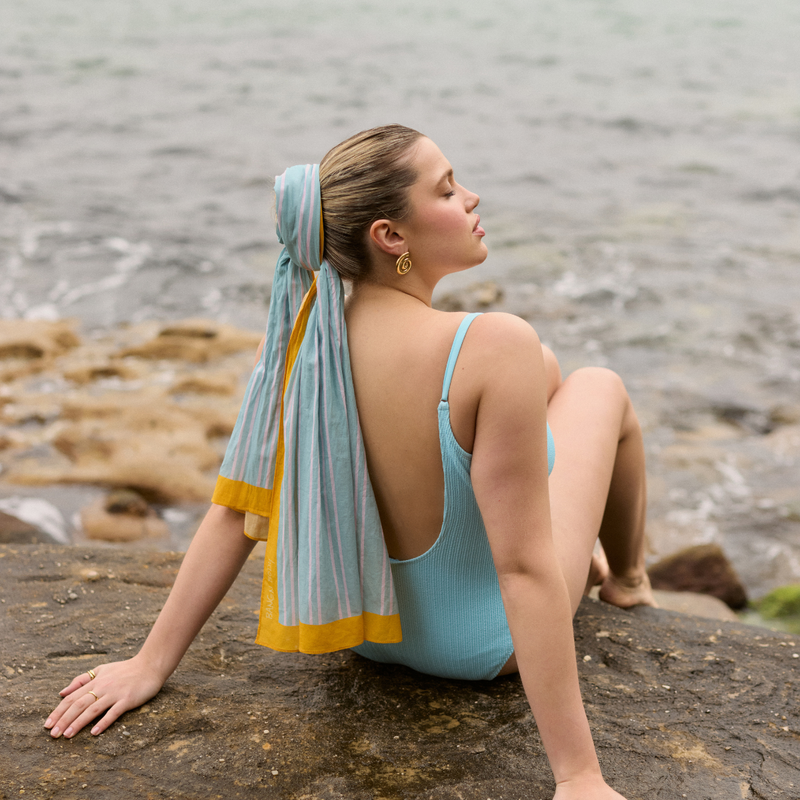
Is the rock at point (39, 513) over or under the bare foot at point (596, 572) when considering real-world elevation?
under

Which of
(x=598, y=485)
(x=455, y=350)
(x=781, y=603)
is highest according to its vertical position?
(x=455, y=350)

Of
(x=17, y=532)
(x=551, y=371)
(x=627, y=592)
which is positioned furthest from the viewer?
(x=17, y=532)

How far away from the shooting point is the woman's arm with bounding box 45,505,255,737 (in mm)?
1918

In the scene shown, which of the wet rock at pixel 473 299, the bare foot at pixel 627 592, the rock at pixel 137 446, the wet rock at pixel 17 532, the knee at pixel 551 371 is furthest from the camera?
the wet rock at pixel 473 299

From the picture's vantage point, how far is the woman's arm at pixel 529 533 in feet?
5.16

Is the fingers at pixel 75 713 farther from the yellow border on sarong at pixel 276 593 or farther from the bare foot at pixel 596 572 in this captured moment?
the bare foot at pixel 596 572

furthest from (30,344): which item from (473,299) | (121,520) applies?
(473,299)

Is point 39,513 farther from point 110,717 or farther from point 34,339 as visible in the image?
point 110,717

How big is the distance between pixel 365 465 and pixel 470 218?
0.56 meters

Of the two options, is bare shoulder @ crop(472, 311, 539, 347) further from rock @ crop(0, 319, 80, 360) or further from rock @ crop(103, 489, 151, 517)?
rock @ crop(0, 319, 80, 360)

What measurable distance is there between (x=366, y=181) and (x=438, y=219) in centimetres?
17

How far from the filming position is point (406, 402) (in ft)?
5.70

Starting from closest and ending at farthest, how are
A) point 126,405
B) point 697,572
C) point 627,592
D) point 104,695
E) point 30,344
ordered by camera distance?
point 104,695 → point 627,592 → point 697,572 → point 126,405 → point 30,344

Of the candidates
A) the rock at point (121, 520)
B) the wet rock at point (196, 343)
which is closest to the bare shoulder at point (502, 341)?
the rock at point (121, 520)
